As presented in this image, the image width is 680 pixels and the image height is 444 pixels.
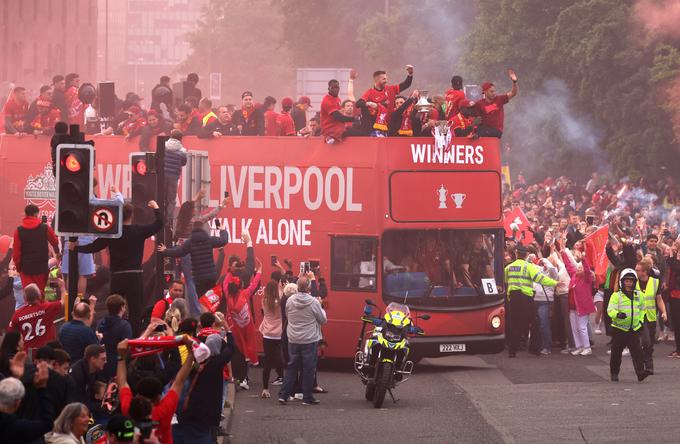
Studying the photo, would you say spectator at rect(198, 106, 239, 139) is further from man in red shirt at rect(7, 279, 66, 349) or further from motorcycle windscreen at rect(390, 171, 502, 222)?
man in red shirt at rect(7, 279, 66, 349)

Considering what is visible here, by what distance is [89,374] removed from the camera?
12.3 metres

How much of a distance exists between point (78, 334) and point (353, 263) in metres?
9.18

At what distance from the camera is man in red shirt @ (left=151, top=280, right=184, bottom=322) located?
15203mm

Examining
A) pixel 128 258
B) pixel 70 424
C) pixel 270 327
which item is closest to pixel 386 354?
pixel 270 327

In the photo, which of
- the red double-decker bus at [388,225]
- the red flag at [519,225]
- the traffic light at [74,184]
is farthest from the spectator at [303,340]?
the red flag at [519,225]

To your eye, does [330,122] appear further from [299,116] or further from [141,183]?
[141,183]

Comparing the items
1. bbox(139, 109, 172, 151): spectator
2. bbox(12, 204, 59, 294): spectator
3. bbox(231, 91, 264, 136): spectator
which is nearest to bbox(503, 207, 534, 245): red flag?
bbox(231, 91, 264, 136): spectator

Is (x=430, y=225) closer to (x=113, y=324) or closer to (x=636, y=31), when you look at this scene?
(x=113, y=324)

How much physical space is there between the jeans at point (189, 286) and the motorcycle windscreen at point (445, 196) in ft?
15.9

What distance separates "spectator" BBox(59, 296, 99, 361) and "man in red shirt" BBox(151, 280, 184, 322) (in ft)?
4.23

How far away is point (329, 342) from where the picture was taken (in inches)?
883

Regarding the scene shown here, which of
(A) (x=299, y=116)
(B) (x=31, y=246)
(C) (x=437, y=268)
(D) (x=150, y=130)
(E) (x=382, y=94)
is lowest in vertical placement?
(C) (x=437, y=268)

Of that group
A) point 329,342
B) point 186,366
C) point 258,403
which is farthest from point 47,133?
point 186,366

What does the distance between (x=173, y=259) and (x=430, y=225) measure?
5.44 meters
